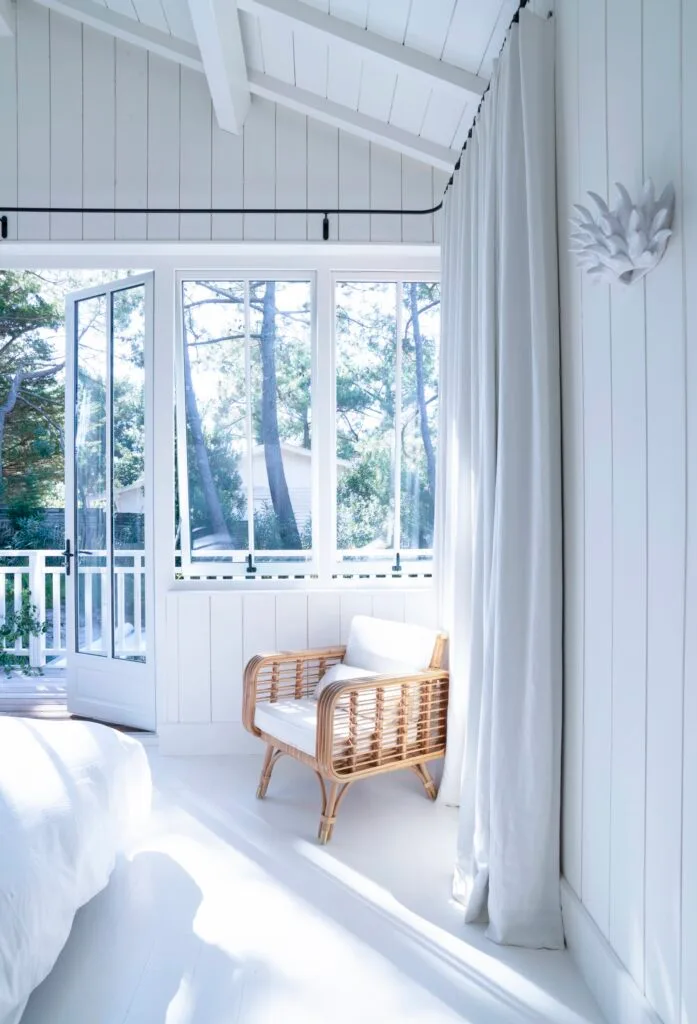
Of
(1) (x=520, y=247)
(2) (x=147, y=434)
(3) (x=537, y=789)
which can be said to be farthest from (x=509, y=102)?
(2) (x=147, y=434)

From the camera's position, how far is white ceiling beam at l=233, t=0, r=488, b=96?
257 centimetres

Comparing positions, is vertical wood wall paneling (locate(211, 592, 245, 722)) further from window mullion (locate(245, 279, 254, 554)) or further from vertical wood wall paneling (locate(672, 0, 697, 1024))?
vertical wood wall paneling (locate(672, 0, 697, 1024))

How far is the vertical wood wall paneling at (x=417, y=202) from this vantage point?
332 centimetres

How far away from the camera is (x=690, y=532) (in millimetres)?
1250

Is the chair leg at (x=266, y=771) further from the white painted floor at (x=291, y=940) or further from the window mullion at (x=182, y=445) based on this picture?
the window mullion at (x=182, y=445)

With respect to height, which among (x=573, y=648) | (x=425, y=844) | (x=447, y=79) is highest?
(x=447, y=79)

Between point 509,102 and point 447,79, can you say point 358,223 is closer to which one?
point 447,79

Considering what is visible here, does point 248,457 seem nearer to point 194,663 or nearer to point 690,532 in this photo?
point 194,663

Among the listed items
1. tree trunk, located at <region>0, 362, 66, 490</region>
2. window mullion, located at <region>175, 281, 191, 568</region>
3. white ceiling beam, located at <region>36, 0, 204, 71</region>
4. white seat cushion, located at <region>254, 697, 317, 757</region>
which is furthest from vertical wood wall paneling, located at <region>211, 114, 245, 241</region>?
tree trunk, located at <region>0, 362, 66, 490</region>

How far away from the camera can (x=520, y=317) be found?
197 centimetres

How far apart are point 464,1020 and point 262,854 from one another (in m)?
0.96

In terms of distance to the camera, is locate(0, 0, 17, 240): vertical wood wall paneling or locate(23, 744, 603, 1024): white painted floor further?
locate(0, 0, 17, 240): vertical wood wall paneling

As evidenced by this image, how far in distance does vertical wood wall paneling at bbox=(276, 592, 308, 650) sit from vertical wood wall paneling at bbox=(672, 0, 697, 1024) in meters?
2.23

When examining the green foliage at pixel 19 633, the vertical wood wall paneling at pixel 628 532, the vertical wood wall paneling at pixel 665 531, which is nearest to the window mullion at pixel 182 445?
the green foliage at pixel 19 633
